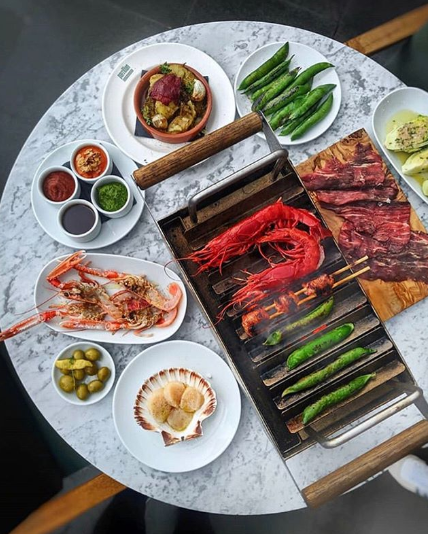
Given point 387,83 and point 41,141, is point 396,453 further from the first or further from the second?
point 41,141

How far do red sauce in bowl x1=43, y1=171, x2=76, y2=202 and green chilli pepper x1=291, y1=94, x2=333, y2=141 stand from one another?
3.62 ft

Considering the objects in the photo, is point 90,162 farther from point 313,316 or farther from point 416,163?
point 416,163

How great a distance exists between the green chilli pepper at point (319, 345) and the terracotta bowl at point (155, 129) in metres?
1.13

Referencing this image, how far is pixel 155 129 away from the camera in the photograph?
8.49 feet

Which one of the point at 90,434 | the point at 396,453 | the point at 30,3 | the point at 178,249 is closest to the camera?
the point at 396,453

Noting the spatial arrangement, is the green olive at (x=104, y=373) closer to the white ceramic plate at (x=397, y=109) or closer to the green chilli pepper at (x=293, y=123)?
the green chilli pepper at (x=293, y=123)

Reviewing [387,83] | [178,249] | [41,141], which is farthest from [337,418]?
[41,141]

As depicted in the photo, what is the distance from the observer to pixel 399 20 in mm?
2742

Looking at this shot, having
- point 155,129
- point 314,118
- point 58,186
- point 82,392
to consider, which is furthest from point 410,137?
point 82,392

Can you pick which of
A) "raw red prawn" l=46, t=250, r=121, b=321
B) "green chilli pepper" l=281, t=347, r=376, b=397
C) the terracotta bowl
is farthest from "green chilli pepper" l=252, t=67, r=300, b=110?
"green chilli pepper" l=281, t=347, r=376, b=397

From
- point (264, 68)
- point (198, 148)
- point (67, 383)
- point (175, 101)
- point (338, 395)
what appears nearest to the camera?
point (198, 148)

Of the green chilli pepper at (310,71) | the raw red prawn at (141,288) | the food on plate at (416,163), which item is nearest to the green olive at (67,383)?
the raw red prawn at (141,288)

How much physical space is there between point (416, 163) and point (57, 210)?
1741 millimetres

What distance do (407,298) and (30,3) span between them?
3251 millimetres
